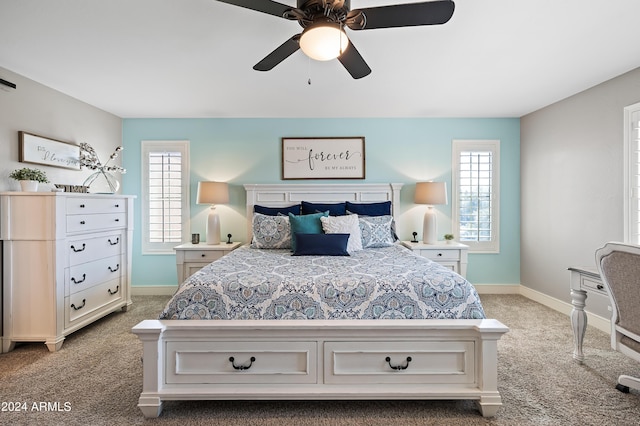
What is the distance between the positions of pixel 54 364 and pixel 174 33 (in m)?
2.70

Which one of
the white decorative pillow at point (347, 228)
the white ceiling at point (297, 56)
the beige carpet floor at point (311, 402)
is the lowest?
the beige carpet floor at point (311, 402)

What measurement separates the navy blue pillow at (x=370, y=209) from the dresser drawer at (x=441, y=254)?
655mm

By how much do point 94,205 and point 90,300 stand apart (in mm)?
946

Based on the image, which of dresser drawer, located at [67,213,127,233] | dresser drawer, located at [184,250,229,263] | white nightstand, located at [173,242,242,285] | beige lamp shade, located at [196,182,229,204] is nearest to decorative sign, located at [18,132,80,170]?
dresser drawer, located at [67,213,127,233]

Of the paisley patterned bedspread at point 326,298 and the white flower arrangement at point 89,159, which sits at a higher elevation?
the white flower arrangement at point 89,159

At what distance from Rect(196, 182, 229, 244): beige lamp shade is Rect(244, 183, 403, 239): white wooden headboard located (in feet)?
1.22

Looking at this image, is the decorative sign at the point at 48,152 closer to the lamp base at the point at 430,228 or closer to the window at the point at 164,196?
the window at the point at 164,196

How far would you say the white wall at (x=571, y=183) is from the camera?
3014 mm

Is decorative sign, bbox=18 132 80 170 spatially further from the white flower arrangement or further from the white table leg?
the white table leg

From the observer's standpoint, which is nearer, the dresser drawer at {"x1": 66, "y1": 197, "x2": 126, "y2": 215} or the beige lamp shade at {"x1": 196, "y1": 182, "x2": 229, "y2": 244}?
the dresser drawer at {"x1": 66, "y1": 197, "x2": 126, "y2": 215}

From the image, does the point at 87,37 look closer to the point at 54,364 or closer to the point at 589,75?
the point at 54,364

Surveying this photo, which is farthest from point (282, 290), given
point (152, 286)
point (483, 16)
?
point (152, 286)

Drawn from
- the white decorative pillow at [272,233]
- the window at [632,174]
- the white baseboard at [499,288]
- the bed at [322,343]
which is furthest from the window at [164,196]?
the window at [632,174]

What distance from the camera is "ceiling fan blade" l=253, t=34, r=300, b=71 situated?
1.80 metres
